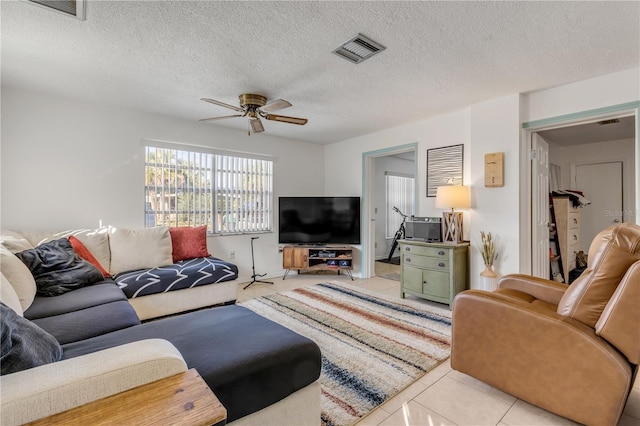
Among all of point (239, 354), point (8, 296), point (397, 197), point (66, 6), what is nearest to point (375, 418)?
point (239, 354)

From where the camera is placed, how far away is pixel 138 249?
3.35m

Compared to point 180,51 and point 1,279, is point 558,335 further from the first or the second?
point 180,51

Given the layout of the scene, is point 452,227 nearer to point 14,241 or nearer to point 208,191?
point 208,191

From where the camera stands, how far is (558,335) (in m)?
1.55

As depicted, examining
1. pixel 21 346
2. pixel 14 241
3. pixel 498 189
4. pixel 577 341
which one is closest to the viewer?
pixel 21 346

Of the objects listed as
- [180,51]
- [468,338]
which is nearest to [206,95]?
[180,51]

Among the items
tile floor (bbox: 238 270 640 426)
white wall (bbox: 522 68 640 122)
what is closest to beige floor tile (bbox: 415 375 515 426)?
tile floor (bbox: 238 270 640 426)

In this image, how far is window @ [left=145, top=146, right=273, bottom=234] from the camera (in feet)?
13.0

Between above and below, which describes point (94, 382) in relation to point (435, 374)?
above

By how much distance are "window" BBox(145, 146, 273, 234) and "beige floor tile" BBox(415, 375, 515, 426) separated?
3.47 meters

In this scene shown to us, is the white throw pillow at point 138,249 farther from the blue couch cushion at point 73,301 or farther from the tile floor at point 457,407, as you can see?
the tile floor at point 457,407

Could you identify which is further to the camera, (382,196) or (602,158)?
(382,196)

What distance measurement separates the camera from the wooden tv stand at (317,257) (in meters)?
4.88

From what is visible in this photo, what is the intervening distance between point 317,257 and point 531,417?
11.6 feet
